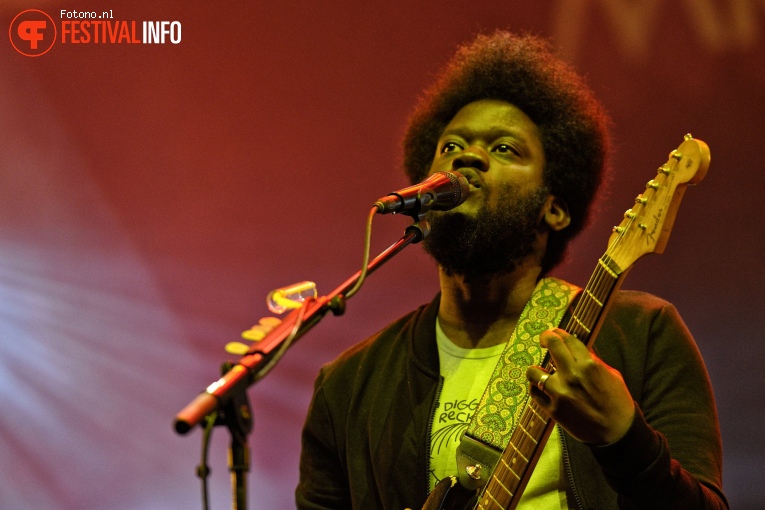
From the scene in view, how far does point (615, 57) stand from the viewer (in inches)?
159

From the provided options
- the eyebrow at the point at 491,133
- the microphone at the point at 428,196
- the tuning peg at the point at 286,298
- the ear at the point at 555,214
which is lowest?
the tuning peg at the point at 286,298

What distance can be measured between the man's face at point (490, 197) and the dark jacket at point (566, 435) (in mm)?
322

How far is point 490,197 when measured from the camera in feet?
8.84

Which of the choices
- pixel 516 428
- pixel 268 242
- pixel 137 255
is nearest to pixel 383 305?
pixel 268 242

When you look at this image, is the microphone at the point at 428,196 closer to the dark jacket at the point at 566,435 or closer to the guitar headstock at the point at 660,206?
the guitar headstock at the point at 660,206

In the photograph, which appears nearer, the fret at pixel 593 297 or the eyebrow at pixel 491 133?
the fret at pixel 593 297

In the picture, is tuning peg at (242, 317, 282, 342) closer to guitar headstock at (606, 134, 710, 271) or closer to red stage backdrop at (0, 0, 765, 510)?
guitar headstock at (606, 134, 710, 271)

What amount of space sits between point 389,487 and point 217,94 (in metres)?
2.80

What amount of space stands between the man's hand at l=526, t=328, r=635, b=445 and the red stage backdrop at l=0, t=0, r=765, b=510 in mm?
2302

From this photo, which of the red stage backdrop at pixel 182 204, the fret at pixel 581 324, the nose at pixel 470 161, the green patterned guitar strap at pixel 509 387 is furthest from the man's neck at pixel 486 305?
the red stage backdrop at pixel 182 204

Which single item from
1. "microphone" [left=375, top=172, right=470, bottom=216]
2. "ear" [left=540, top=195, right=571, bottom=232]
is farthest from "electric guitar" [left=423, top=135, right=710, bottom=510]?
"ear" [left=540, top=195, right=571, bottom=232]

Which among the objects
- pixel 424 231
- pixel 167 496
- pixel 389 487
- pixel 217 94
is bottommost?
pixel 167 496

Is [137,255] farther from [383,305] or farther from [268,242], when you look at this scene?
[383,305]

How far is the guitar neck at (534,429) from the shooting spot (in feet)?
6.78
